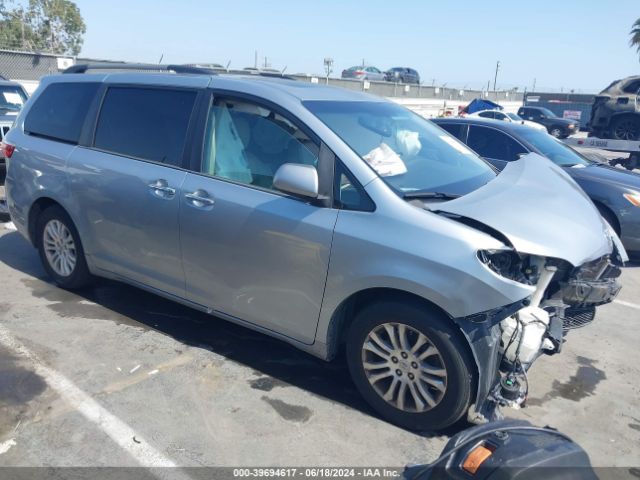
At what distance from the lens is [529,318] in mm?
3160

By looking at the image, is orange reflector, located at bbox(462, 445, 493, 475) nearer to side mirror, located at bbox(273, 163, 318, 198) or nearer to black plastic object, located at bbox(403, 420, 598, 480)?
black plastic object, located at bbox(403, 420, 598, 480)

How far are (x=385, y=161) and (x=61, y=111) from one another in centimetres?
307

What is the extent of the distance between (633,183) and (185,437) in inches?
242

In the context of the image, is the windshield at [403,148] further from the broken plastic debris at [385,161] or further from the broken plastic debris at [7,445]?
the broken plastic debris at [7,445]

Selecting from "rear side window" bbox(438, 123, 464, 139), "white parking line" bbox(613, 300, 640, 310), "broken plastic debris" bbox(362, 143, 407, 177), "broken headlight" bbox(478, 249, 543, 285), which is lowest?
"white parking line" bbox(613, 300, 640, 310)

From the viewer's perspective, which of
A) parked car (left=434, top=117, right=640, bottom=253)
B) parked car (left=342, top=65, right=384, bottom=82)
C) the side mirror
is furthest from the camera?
parked car (left=342, top=65, right=384, bottom=82)

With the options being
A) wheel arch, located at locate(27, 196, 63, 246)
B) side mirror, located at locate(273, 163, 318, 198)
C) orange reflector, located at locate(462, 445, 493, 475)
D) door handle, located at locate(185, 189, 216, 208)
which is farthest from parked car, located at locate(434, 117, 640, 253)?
orange reflector, located at locate(462, 445, 493, 475)

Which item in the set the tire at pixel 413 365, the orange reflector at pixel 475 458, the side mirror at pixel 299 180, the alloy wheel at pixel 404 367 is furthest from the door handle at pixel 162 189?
the orange reflector at pixel 475 458

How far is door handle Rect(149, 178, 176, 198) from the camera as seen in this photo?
155 inches

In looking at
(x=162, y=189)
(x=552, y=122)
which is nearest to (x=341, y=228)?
(x=162, y=189)

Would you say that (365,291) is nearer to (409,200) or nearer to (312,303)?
(312,303)

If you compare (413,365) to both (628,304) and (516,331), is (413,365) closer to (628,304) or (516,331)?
(516,331)

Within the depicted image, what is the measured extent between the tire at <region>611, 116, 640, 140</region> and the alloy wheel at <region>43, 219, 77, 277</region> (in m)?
13.6

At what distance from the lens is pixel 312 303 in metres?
3.43
